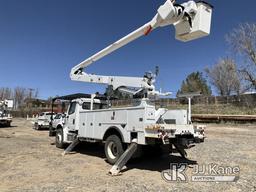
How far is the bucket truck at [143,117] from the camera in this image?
261 inches

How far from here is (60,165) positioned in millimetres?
8078

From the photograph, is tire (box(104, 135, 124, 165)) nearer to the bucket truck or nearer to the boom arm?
the bucket truck

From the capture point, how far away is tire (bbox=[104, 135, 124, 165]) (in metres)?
7.90

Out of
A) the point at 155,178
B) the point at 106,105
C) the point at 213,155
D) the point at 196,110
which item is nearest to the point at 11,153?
the point at 106,105

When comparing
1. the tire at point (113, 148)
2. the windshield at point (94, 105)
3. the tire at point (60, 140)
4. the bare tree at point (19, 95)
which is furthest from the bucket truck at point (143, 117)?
the bare tree at point (19, 95)

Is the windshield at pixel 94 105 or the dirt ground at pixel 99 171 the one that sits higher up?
the windshield at pixel 94 105

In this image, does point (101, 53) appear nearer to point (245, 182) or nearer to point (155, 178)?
point (155, 178)

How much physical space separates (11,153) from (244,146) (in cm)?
1063

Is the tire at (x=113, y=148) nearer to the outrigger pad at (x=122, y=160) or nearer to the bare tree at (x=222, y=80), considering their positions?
the outrigger pad at (x=122, y=160)

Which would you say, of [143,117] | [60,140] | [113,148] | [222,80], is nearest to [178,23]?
[143,117]
